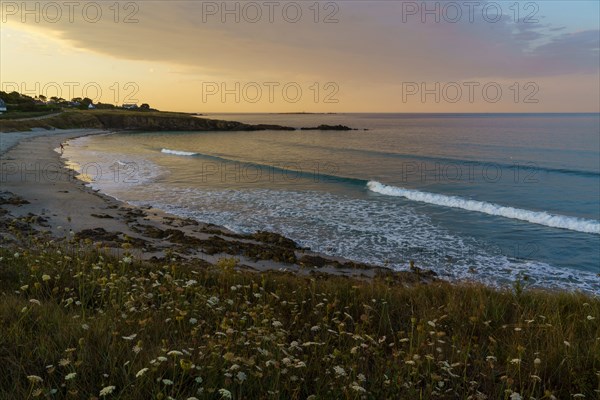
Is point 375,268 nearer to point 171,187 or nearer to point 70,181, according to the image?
point 171,187

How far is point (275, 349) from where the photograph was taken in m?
3.97

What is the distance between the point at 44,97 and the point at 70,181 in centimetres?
17520

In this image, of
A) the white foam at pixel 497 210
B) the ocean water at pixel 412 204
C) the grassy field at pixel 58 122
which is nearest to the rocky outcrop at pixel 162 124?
the grassy field at pixel 58 122

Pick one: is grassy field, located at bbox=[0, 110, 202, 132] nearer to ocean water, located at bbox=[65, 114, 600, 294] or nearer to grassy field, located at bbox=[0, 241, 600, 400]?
ocean water, located at bbox=[65, 114, 600, 294]

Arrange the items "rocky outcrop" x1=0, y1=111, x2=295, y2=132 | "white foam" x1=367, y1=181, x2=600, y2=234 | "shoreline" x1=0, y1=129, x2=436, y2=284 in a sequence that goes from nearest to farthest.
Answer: "shoreline" x1=0, y1=129, x2=436, y2=284 < "white foam" x1=367, y1=181, x2=600, y2=234 < "rocky outcrop" x1=0, y1=111, x2=295, y2=132

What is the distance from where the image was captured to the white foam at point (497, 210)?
18.9 metres

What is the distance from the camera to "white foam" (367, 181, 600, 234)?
1892cm

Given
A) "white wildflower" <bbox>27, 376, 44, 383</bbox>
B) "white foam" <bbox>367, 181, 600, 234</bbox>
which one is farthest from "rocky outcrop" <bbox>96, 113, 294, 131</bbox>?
"white wildflower" <bbox>27, 376, 44, 383</bbox>

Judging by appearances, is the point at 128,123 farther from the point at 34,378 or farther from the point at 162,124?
the point at 34,378

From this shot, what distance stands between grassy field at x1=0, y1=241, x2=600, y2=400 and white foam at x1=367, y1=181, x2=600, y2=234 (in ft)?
47.1

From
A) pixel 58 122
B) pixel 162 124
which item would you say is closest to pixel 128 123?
pixel 162 124

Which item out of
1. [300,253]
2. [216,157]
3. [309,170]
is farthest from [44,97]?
[300,253]

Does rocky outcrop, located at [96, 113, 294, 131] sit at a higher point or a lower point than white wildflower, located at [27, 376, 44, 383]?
higher

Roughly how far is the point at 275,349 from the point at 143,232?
40.5ft
